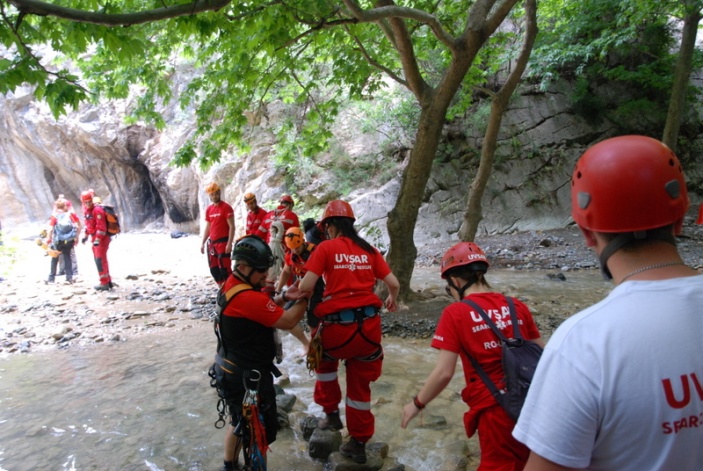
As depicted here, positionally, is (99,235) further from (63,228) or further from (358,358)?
(358,358)

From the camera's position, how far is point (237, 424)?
2.91 m

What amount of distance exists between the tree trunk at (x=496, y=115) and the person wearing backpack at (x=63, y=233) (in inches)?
335

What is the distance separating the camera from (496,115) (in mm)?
7992

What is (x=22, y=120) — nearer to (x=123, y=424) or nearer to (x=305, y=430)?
(x=123, y=424)

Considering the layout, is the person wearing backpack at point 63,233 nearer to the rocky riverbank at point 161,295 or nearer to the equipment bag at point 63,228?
the equipment bag at point 63,228

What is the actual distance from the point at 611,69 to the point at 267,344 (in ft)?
48.8

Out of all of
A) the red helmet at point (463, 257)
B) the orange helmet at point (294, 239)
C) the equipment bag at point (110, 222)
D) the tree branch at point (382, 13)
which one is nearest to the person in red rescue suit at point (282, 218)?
the orange helmet at point (294, 239)

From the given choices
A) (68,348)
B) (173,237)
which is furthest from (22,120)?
(68,348)

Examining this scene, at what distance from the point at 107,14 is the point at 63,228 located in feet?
25.9

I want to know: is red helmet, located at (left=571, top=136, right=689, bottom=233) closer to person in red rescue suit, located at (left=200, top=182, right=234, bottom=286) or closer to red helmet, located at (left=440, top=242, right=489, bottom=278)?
red helmet, located at (left=440, top=242, right=489, bottom=278)

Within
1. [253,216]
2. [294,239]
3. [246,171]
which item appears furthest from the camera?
[246,171]

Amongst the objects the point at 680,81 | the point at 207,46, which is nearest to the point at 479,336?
the point at 207,46

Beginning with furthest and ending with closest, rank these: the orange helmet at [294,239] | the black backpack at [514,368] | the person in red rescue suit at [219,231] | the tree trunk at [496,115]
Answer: the tree trunk at [496,115] → the person in red rescue suit at [219,231] → the orange helmet at [294,239] → the black backpack at [514,368]

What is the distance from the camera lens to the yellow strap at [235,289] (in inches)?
106
